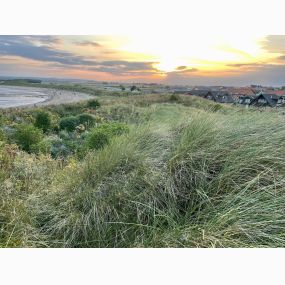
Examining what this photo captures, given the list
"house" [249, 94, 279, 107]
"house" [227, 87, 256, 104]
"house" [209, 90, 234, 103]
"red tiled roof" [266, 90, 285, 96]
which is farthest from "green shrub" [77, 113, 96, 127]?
"red tiled roof" [266, 90, 285, 96]

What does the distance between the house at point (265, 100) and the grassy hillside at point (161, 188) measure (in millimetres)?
423

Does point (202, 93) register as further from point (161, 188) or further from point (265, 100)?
point (161, 188)

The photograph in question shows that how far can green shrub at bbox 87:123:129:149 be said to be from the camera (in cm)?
354

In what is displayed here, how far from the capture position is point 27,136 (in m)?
3.81

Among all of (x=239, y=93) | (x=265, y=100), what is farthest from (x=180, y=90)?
(x=265, y=100)

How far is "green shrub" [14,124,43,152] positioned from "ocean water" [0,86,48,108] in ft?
1.12

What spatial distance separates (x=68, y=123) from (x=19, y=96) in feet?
2.13

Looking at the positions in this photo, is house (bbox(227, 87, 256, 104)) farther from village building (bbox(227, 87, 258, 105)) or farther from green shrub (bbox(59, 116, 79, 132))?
green shrub (bbox(59, 116, 79, 132))

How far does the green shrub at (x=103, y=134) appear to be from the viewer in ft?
11.6

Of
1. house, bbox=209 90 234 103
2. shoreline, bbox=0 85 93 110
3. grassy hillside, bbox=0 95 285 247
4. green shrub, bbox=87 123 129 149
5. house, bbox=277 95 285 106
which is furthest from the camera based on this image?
shoreline, bbox=0 85 93 110

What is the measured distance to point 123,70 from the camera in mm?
3807

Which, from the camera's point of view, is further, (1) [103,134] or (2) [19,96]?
(2) [19,96]

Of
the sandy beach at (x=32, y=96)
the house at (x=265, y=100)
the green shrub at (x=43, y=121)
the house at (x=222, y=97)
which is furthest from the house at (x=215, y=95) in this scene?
the green shrub at (x=43, y=121)
